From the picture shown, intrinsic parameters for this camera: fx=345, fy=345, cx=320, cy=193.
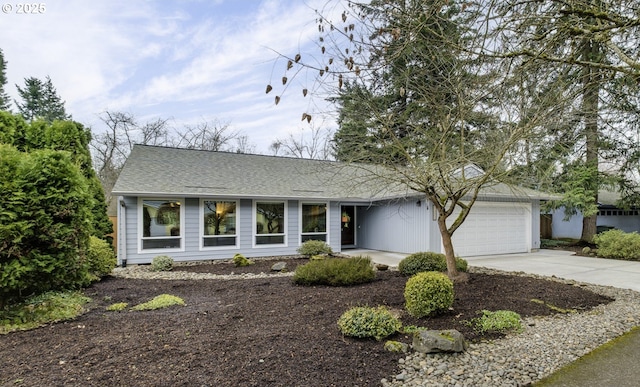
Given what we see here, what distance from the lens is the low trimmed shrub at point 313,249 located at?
38.5ft

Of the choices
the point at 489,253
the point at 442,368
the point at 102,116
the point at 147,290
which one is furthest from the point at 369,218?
the point at 102,116

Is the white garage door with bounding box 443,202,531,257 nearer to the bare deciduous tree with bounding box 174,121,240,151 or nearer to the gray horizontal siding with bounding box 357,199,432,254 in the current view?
the gray horizontal siding with bounding box 357,199,432,254

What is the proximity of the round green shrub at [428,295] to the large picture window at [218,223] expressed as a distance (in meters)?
8.22

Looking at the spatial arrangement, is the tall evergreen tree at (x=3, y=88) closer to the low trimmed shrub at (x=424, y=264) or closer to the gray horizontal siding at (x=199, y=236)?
the gray horizontal siding at (x=199, y=236)

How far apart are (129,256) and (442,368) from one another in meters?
9.90

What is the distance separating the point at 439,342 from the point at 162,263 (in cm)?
847

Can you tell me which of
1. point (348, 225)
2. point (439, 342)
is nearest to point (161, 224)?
point (348, 225)

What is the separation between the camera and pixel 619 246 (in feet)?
39.0

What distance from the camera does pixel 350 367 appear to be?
11.0 feet

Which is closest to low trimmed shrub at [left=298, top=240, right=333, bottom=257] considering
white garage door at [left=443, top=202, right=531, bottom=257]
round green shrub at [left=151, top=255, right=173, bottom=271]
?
Answer: round green shrub at [left=151, top=255, right=173, bottom=271]

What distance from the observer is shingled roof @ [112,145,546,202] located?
1080 cm

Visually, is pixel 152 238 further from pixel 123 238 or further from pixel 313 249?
pixel 313 249

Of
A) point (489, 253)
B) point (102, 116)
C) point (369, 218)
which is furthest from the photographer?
point (102, 116)

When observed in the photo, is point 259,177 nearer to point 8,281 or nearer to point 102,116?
point 8,281
